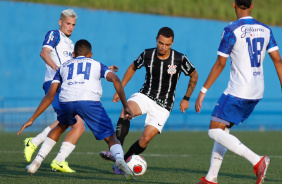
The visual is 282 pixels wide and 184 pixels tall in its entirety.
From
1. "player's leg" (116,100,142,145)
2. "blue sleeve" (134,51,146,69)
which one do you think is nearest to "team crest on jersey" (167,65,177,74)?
"blue sleeve" (134,51,146,69)

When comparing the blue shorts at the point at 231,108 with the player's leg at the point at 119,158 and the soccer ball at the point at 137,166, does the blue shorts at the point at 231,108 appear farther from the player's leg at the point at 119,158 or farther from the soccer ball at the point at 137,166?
the soccer ball at the point at 137,166

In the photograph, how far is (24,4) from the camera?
23.8 meters

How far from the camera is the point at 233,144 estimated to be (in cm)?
654

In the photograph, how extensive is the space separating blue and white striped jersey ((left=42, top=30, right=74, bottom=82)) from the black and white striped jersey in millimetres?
1143

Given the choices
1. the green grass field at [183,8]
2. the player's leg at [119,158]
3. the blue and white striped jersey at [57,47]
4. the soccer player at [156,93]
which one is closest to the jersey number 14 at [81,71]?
the player's leg at [119,158]

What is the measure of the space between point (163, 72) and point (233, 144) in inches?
113

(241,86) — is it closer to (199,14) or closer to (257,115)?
(257,115)

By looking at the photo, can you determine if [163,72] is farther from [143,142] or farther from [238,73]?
[238,73]

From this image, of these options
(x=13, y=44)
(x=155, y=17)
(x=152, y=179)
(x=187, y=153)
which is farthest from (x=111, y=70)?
(x=155, y=17)

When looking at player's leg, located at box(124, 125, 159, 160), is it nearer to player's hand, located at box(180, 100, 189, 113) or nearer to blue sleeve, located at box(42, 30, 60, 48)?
player's hand, located at box(180, 100, 189, 113)

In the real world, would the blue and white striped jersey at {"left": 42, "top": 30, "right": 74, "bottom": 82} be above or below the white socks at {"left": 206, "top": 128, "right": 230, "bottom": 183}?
above

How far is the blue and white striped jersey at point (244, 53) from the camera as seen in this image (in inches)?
260

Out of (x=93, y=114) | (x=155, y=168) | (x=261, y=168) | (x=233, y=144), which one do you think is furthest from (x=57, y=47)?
(x=261, y=168)

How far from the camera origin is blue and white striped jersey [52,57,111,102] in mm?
7605
